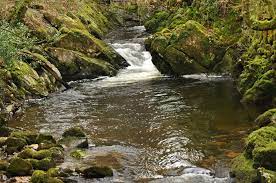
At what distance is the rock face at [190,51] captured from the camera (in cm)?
2997

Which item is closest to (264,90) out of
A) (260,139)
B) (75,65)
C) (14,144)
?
(260,139)

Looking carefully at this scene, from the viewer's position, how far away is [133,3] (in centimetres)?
6150

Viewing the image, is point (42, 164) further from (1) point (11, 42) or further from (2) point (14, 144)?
(1) point (11, 42)

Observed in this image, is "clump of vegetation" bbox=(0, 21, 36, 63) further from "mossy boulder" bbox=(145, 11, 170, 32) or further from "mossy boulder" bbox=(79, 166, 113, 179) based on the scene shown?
"mossy boulder" bbox=(145, 11, 170, 32)

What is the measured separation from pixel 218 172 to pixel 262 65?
10.6 meters

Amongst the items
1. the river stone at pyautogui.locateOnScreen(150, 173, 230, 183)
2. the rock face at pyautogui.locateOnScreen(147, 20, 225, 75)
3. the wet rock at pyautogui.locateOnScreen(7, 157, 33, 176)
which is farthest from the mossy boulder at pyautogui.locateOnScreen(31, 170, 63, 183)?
the rock face at pyautogui.locateOnScreen(147, 20, 225, 75)

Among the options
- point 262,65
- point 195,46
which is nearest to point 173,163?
point 262,65

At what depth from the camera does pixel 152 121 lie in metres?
19.2

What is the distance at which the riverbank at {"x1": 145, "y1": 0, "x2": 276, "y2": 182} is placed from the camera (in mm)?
21281

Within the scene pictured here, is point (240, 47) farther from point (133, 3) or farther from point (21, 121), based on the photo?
point (133, 3)

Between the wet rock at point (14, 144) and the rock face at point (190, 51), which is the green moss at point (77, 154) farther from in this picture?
the rock face at point (190, 51)

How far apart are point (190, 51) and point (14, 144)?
55.6ft

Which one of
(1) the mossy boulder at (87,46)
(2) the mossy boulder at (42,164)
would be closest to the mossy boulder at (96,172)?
Answer: (2) the mossy boulder at (42,164)

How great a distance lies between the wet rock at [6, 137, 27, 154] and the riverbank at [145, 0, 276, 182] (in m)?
8.00
